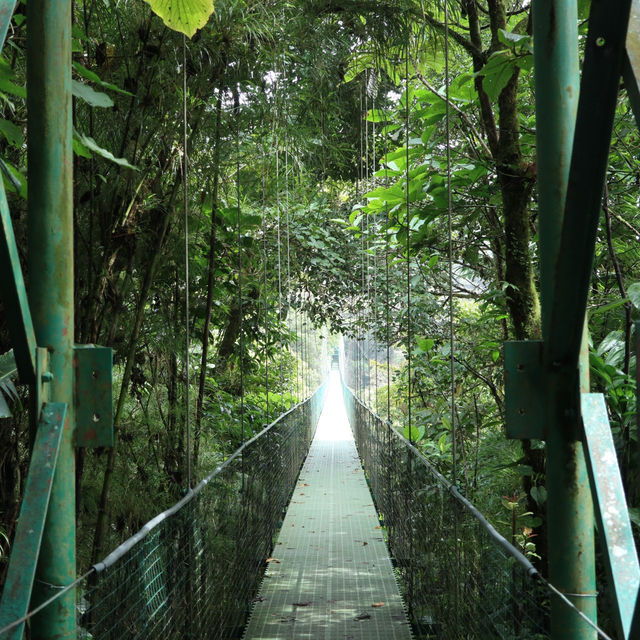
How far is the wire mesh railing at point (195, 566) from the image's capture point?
1313 millimetres

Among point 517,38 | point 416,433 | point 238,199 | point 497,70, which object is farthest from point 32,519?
point 416,433

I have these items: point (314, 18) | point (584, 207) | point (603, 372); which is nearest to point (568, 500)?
point (584, 207)

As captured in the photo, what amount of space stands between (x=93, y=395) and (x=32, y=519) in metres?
0.19

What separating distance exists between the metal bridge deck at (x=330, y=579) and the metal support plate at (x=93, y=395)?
5.69 feet

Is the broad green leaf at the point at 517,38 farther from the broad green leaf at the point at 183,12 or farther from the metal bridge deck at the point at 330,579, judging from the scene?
the metal bridge deck at the point at 330,579

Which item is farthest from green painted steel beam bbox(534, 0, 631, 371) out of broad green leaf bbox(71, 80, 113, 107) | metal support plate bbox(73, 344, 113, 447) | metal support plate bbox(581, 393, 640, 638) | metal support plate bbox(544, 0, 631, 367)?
broad green leaf bbox(71, 80, 113, 107)

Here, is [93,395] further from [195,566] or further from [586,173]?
[195,566]

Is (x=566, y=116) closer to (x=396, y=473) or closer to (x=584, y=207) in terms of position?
(x=584, y=207)

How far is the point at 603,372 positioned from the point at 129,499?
71.4 inches

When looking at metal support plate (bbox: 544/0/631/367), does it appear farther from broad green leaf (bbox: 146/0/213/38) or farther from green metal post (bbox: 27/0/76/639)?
broad green leaf (bbox: 146/0/213/38)

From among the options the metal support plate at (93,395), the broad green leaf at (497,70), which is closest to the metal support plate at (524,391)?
the metal support plate at (93,395)

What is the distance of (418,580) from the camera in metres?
2.57

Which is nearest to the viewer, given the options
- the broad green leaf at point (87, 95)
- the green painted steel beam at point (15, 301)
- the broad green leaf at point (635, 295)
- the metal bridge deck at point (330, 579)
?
the green painted steel beam at point (15, 301)

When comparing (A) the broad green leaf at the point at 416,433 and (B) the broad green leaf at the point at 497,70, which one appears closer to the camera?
(B) the broad green leaf at the point at 497,70
